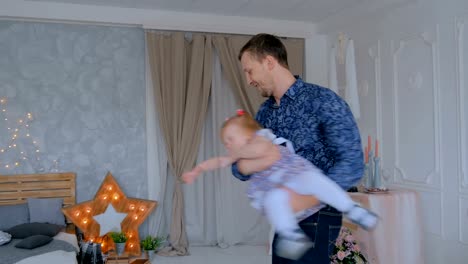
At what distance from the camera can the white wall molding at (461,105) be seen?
3186 millimetres

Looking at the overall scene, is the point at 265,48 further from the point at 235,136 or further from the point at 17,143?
the point at 17,143

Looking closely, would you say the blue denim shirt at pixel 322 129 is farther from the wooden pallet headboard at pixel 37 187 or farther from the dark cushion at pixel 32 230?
the wooden pallet headboard at pixel 37 187

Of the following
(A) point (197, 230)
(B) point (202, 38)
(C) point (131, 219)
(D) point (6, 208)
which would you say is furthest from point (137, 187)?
(B) point (202, 38)

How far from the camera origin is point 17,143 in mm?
4277

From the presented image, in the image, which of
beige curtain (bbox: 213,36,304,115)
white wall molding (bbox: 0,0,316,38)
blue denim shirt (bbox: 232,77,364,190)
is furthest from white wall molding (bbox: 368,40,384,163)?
blue denim shirt (bbox: 232,77,364,190)

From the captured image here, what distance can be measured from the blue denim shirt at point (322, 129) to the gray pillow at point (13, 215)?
3222 mm

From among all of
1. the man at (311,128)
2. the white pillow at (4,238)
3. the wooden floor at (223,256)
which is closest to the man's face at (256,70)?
the man at (311,128)

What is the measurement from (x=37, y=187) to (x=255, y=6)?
109 inches

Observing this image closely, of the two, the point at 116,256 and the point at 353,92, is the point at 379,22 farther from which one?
the point at 116,256

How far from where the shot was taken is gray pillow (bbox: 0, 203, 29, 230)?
392 centimetres

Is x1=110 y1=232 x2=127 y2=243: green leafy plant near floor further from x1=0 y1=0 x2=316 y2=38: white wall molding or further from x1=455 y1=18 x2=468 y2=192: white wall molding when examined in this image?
x1=455 y1=18 x2=468 y2=192: white wall molding

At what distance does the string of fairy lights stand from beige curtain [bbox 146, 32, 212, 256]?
126cm

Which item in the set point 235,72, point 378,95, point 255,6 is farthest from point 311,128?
point 235,72

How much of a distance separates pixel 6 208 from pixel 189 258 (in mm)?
1721
